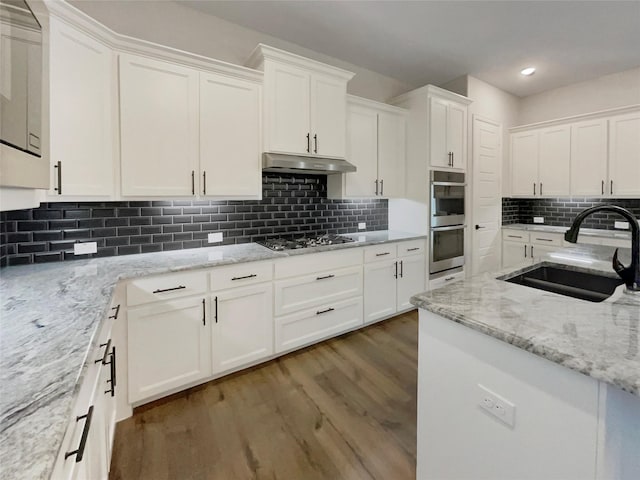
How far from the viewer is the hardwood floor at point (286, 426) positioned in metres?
1.56

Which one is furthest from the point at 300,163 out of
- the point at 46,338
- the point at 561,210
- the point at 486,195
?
the point at 561,210

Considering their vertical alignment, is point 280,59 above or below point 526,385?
Result: above

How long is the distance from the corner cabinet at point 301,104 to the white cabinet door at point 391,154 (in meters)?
0.68

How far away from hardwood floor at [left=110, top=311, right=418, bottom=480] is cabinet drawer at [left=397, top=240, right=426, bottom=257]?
1182mm

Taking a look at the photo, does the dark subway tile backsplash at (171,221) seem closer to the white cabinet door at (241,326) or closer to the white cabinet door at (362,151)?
the white cabinet door at (362,151)

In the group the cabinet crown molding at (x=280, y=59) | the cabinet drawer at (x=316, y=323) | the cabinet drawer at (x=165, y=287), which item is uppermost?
the cabinet crown molding at (x=280, y=59)

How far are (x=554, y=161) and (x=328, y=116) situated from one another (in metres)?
3.40

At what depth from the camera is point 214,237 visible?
2.71 metres

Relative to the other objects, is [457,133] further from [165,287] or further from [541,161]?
[165,287]

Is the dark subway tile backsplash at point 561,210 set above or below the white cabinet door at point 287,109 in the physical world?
below

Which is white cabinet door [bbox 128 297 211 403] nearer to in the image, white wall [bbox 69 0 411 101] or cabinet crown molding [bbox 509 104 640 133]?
white wall [bbox 69 0 411 101]

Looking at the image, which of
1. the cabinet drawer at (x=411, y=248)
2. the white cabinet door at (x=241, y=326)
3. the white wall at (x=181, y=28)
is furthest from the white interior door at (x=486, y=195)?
the white cabinet door at (x=241, y=326)

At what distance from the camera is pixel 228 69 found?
2.37 metres

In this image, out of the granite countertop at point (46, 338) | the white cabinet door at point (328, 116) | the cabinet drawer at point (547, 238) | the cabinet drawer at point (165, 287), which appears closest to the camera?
the granite countertop at point (46, 338)
